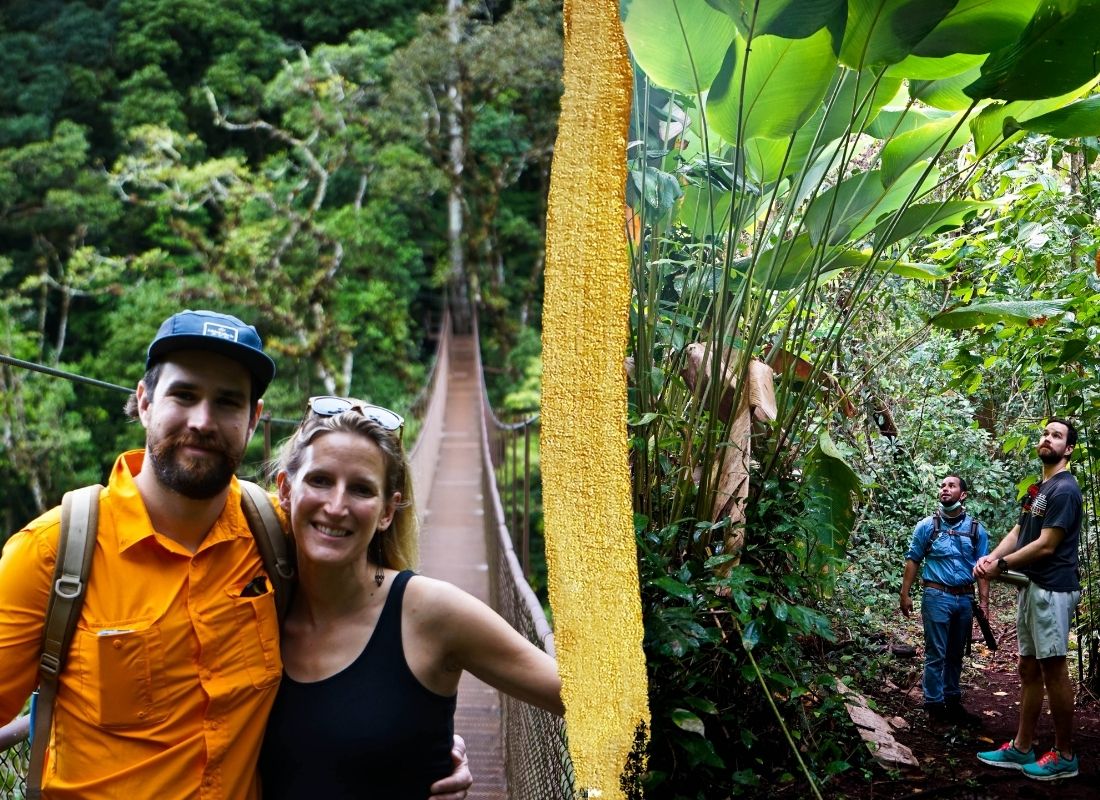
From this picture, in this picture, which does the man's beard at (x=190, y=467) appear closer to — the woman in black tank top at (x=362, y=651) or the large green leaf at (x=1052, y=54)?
the woman in black tank top at (x=362, y=651)

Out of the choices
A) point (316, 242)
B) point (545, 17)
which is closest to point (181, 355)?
point (545, 17)

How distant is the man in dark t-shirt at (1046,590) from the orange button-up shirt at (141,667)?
52 centimetres

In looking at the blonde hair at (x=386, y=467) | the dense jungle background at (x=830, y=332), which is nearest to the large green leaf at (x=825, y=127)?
the dense jungle background at (x=830, y=332)

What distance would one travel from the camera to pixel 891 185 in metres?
0.74

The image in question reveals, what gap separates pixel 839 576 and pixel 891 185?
11.1 inches

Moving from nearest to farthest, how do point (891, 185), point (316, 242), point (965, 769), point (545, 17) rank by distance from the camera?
point (965, 769), point (891, 185), point (545, 17), point (316, 242)

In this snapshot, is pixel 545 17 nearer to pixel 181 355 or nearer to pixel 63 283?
pixel 63 283

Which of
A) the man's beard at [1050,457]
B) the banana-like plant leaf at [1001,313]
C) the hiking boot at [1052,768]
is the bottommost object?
the hiking boot at [1052,768]

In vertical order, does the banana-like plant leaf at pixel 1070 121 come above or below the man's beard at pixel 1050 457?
above

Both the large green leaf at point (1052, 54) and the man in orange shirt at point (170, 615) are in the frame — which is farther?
the man in orange shirt at point (170, 615)

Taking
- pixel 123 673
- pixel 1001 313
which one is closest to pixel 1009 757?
pixel 1001 313

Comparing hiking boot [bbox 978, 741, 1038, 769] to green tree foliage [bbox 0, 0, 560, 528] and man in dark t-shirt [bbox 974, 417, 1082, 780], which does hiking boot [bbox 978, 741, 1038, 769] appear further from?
green tree foliage [bbox 0, 0, 560, 528]

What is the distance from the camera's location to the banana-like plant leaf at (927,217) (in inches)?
27.5

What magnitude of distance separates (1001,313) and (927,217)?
0.10 metres
